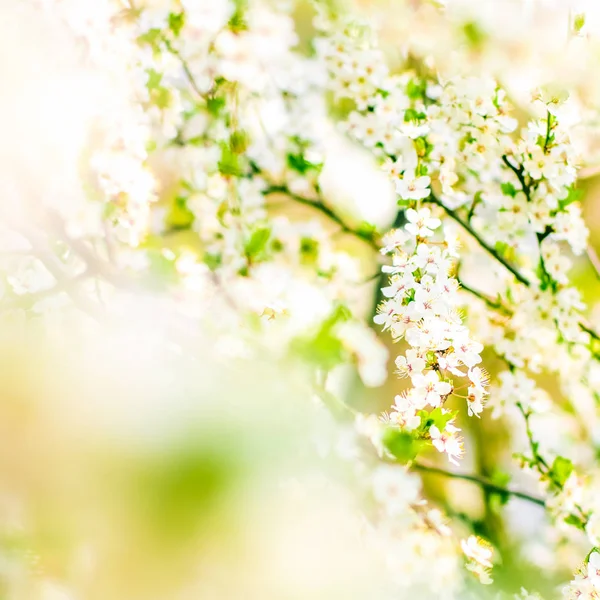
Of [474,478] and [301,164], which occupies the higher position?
[301,164]

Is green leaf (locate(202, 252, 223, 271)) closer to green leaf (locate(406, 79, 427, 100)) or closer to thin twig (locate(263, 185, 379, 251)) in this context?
thin twig (locate(263, 185, 379, 251))

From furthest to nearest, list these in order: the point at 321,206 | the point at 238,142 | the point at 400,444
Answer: the point at 321,206 → the point at 238,142 → the point at 400,444

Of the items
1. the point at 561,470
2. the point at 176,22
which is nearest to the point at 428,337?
the point at 561,470

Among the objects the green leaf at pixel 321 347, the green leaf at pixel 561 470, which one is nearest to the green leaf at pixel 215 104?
the green leaf at pixel 321 347

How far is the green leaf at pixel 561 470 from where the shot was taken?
1.58 meters

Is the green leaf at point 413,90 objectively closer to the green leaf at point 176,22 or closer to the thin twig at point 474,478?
the green leaf at point 176,22

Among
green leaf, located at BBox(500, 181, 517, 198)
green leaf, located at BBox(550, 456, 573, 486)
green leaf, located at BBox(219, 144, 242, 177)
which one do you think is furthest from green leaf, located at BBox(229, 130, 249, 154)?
green leaf, located at BBox(550, 456, 573, 486)

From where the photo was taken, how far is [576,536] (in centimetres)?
193

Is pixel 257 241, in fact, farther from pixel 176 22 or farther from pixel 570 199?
pixel 570 199

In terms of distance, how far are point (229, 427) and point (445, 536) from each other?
66cm

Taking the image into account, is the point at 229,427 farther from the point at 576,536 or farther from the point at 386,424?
the point at 576,536

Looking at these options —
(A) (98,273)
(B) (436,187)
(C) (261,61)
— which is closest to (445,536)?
(B) (436,187)

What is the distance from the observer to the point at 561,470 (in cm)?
158

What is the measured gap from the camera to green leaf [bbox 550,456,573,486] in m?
1.58
